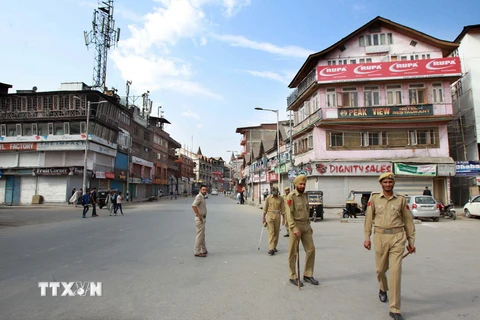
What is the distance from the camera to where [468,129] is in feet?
90.3

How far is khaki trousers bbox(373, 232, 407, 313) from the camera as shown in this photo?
4020 millimetres

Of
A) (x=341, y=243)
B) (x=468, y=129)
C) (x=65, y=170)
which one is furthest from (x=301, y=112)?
(x=65, y=170)

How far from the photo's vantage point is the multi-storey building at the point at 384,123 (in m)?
25.6

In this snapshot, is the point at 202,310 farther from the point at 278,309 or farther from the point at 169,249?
the point at 169,249

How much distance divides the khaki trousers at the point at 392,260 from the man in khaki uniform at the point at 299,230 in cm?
123

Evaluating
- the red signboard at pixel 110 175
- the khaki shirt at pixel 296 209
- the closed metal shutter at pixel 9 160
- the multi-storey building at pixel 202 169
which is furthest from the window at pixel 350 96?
the multi-storey building at pixel 202 169

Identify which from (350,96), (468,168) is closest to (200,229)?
(350,96)

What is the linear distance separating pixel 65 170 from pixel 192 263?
106ft

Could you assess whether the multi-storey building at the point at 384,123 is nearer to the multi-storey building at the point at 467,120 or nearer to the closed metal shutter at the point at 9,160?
the multi-storey building at the point at 467,120

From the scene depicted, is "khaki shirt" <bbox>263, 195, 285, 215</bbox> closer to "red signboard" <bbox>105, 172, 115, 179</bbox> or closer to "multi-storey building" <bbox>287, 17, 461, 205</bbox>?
"multi-storey building" <bbox>287, 17, 461, 205</bbox>

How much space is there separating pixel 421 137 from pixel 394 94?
14.2 feet

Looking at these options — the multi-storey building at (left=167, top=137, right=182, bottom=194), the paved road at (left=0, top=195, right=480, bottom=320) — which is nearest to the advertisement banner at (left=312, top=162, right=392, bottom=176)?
the paved road at (left=0, top=195, right=480, bottom=320)

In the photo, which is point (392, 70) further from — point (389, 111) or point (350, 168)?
point (350, 168)

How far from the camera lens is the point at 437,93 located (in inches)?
1023
